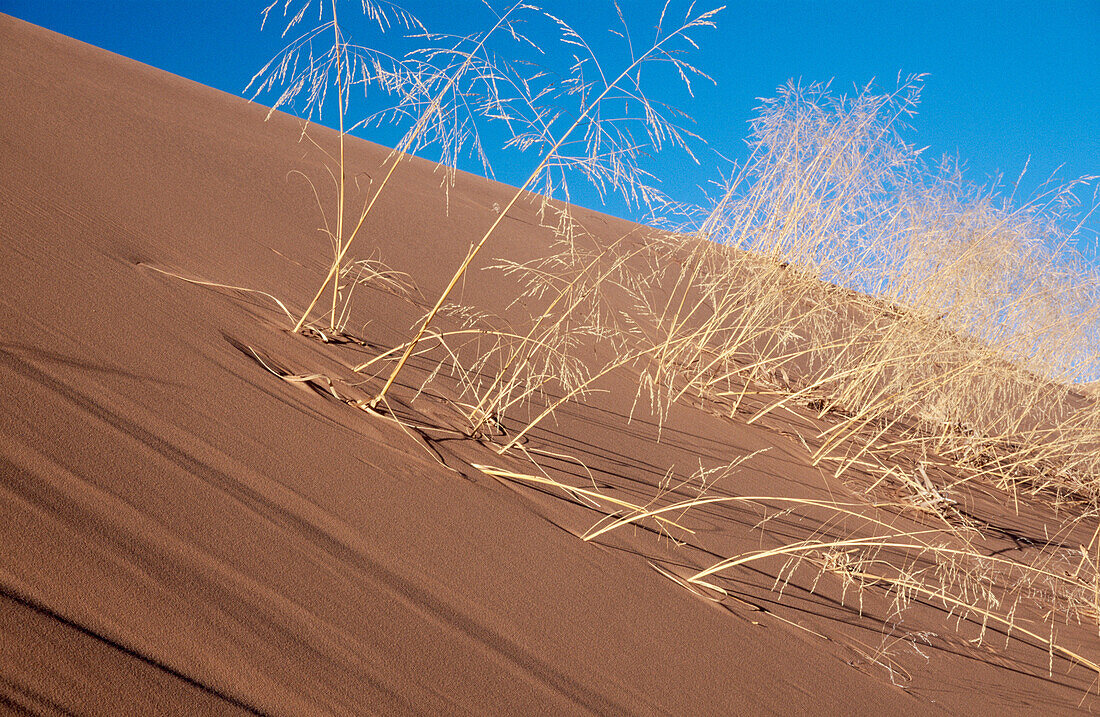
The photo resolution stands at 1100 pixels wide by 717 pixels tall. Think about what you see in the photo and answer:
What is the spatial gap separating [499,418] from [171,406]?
3.17 ft

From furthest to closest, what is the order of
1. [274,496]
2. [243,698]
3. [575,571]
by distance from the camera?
[575,571] < [274,496] < [243,698]

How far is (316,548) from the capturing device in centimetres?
131

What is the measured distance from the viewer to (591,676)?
128 centimetres

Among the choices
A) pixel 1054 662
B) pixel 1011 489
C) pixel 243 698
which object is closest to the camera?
pixel 243 698

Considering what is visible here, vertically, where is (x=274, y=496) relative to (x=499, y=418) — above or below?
below

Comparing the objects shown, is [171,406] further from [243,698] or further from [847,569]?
[847,569]

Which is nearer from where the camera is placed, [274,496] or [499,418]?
[274,496]

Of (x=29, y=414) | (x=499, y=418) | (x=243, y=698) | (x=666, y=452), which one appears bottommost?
(x=243, y=698)

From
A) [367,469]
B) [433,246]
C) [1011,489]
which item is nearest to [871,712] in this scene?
[367,469]

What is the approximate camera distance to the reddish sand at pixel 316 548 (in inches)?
39.1

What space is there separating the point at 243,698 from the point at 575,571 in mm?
834

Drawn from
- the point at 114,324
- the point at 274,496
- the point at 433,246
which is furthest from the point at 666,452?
the point at 433,246

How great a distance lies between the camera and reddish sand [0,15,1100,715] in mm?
992

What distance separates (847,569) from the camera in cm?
221
